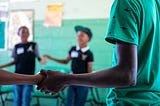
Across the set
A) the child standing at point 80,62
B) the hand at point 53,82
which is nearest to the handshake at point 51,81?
the hand at point 53,82

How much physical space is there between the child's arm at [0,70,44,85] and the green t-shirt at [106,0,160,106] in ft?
1.09

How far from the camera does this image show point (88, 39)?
4645mm

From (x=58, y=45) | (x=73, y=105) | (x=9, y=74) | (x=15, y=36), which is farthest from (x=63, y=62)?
(x=9, y=74)

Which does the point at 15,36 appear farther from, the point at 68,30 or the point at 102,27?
the point at 102,27

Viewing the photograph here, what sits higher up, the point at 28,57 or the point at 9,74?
the point at 9,74

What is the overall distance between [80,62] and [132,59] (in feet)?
11.4

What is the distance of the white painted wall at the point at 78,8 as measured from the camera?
16.3ft

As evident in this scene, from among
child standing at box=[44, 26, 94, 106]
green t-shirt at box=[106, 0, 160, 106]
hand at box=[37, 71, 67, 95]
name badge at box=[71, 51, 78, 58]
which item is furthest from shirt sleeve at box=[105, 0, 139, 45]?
name badge at box=[71, 51, 78, 58]

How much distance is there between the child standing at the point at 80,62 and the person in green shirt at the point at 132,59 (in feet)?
10.5

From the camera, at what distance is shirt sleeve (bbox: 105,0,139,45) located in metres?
1.01

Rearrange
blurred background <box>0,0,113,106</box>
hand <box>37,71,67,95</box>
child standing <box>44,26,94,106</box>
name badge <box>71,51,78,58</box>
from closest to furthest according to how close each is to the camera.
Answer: hand <box>37,71,67,95</box> → child standing <box>44,26,94,106</box> → name badge <box>71,51,78,58</box> → blurred background <box>0,0,113,106</box>

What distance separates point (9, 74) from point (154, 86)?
1.86 feet

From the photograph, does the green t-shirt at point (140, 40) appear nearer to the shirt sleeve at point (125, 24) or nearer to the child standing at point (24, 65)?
the shirt sleeve at point (125, 24)

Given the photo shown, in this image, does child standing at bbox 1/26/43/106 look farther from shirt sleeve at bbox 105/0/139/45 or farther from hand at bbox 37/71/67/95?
shirt sleeve at bbox 105/0/139/45
